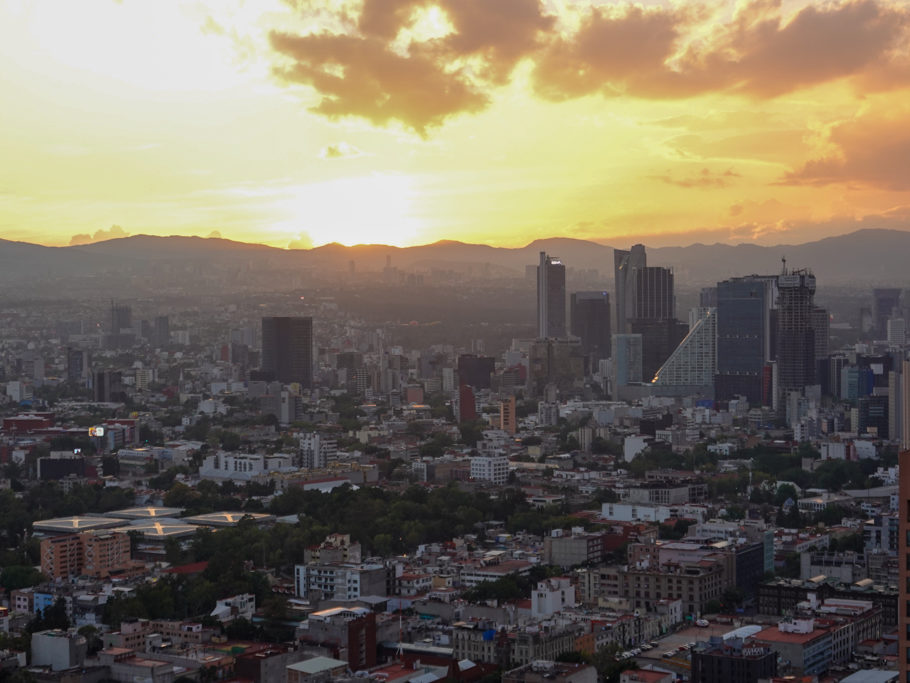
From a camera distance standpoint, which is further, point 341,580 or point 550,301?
point 550,301

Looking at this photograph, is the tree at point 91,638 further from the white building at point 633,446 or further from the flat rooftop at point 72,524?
the white building at point 633,446

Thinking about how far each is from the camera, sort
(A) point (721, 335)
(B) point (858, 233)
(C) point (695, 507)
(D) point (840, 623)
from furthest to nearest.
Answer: (B) point (858, 233)
(A) point (721, 335)
(C) point (695, 507)
(D) point (840, 623)

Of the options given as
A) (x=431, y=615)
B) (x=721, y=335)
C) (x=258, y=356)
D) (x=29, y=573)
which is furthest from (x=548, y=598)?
(x=258, y=356)

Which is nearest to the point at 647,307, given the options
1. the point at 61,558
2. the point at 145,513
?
the point at 145,513

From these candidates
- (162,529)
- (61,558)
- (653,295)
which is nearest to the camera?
(61,558)

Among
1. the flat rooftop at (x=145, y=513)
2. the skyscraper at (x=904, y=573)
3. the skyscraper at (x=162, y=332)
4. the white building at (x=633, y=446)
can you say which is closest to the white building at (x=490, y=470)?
the white building at (x=633, y=446)

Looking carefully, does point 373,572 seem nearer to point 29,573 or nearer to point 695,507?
point 29,573

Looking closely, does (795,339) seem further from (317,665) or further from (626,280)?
(317,665)
